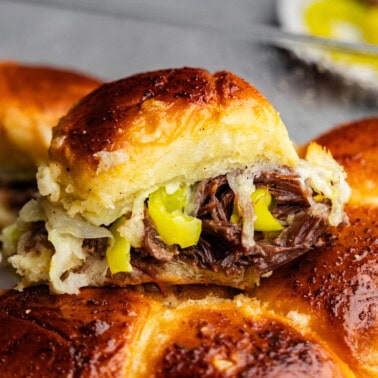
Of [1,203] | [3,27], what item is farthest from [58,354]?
[3,27]

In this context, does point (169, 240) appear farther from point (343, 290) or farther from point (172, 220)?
point (343, 290)

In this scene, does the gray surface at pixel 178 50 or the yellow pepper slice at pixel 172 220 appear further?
the gray surface at pixel 178 50

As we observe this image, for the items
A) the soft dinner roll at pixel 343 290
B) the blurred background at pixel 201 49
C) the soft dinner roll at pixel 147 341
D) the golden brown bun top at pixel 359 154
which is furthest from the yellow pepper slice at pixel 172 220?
the blurred background at pixel 201 49

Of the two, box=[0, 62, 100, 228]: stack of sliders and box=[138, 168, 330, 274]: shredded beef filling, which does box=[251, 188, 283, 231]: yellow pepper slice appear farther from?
box=[0, 62, 100, 228]: stack of sliders

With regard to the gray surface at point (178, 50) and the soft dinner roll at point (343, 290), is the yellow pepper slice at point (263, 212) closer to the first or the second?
the soft dinner roll at point (343, 290)

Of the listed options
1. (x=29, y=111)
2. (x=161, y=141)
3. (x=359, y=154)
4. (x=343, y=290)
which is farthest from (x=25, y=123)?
(x=343, y=290)

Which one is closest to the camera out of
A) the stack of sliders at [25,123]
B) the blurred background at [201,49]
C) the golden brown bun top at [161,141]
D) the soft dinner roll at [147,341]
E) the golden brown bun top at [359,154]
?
the soft dinner roll at [147,341]

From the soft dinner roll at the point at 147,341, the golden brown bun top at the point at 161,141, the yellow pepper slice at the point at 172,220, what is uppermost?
the golden brown bun top at the point at 161,141

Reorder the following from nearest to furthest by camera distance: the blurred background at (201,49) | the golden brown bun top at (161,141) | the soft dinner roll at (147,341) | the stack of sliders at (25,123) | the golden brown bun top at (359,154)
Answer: the soft dinner roll at (147,341) → the golden brown bun top at (161,141) → the golden brown bun top at (359,154) → the stack of sliders at (25,123) → the blurred background at (201,49)

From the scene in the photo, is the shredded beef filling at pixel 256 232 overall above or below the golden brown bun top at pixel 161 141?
below
